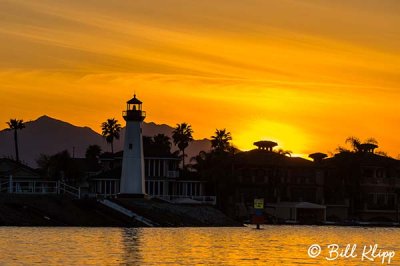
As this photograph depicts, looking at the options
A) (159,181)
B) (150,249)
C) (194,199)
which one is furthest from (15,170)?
(150,249)

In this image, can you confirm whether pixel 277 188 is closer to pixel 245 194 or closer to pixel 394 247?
pixel 245 194

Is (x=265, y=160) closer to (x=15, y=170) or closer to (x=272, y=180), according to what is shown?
(x=272, y=180)

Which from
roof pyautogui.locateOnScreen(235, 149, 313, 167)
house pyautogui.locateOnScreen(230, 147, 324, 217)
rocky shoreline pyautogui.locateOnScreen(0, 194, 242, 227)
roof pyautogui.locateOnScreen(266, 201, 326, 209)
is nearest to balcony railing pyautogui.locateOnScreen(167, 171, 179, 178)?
house pyautogui.locateOnScreen(230, 147, 324, 217)

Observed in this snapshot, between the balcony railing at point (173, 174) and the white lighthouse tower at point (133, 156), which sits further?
the balcony railing at point (173, 174)

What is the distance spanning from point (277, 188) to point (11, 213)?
206ft

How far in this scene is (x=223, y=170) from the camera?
153 meters

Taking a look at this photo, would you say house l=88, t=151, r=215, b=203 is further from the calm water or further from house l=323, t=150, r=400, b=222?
the calm water

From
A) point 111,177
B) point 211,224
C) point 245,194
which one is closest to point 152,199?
point 211,224

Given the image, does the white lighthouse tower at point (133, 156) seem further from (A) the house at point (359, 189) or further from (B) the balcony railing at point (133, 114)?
(A) the house at point (359, 189)
